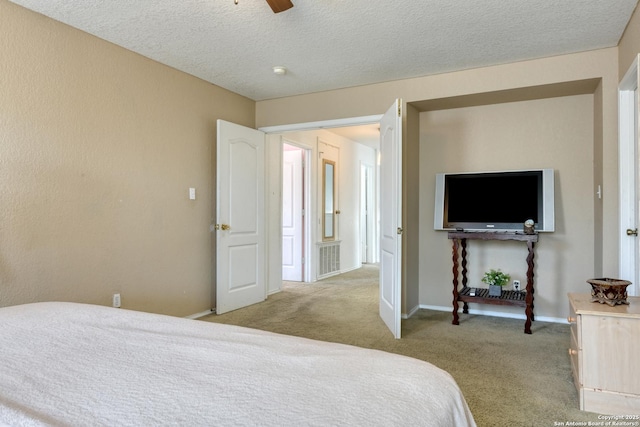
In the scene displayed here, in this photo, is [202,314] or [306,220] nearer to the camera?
[202,314]

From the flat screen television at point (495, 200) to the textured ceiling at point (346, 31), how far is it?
108 centimetres

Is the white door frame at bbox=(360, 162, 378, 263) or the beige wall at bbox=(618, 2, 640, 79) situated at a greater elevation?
the beige wall at bbox=(618, 2, 640, 79)

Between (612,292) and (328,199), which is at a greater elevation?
(328,199)

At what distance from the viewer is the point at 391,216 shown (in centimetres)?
346

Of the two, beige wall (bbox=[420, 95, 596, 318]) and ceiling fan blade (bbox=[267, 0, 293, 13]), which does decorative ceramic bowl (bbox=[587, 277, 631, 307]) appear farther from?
ceiling fan blade (bbox=[267, 0, 293, 13])

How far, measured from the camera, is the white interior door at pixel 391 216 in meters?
3.26

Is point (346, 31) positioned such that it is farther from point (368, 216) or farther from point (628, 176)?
point (368, 216)

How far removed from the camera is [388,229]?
142 inches

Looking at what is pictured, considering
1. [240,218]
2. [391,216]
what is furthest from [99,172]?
[391,216]

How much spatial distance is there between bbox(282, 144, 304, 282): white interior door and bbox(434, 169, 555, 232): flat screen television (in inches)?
98.1

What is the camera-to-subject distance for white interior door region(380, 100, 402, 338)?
10.7 feet

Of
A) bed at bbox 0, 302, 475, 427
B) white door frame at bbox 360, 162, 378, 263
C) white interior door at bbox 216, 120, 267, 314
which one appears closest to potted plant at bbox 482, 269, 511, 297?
white interior door at bbox 216, 120, 267, 314

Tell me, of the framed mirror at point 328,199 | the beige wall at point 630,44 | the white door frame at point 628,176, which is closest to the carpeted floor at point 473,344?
the white door frame at point 628,176

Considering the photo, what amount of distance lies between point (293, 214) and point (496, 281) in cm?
323
